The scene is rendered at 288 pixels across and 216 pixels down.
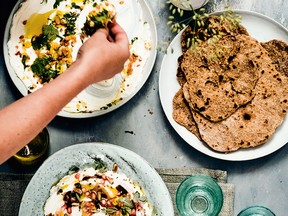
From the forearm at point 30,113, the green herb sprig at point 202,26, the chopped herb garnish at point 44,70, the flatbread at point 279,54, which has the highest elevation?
the forearm at point 30,113

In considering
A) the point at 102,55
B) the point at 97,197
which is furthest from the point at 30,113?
the point at 97,197

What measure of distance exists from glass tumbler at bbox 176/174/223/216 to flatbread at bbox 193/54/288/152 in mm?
114

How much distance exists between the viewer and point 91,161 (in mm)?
1675

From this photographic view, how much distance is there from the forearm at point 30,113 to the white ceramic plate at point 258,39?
0.53 m

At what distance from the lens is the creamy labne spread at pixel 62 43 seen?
1.76 meters

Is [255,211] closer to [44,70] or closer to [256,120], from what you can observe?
[256,120]

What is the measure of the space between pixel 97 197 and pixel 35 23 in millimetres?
589

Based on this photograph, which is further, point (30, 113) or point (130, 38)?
point (130, 38)

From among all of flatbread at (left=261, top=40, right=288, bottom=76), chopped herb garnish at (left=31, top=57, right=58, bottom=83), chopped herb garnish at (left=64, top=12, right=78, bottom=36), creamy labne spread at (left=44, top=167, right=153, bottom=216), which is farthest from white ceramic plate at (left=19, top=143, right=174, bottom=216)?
flatbread at (left=261, top=40, right=288, bottom=76)

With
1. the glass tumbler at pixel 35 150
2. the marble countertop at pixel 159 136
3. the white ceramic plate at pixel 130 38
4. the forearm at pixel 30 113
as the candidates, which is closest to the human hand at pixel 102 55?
the forearm at pixel 30 113

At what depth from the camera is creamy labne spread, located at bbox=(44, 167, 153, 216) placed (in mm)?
1581

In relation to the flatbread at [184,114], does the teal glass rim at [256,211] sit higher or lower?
lower

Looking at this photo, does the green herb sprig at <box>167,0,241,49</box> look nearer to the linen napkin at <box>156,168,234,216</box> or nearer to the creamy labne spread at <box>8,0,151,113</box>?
the creamy labne spread at <box>8,0,151,113</box>

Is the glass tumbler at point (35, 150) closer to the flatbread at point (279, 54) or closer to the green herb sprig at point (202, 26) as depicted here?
the green herb sprig at point (202, 26)
